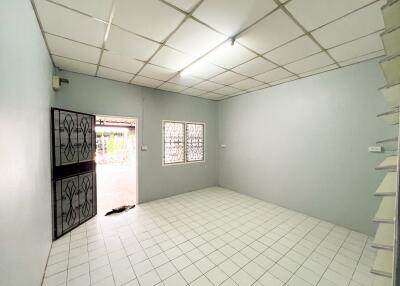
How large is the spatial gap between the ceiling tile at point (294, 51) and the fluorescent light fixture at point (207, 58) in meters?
0.68

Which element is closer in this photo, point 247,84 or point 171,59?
point 171,59

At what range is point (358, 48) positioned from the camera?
2.43 meters

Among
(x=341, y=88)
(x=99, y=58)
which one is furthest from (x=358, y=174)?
(x=99, y=58)

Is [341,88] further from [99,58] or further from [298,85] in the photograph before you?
[99,58]

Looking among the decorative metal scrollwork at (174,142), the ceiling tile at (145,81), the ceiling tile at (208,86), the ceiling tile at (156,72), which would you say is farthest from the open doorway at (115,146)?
the ceiling tile at (156,72)

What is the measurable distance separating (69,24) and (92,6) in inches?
19.5

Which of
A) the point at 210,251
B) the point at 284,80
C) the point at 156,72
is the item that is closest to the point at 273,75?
the point at 284,80

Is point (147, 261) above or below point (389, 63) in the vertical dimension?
below

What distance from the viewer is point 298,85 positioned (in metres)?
3.67

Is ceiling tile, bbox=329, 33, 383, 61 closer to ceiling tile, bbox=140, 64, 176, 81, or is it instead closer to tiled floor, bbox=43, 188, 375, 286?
ceiling tile, bbox=140, 64, 176, 81

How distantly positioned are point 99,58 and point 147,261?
10.3ft

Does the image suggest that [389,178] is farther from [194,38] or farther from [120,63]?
[120,63]

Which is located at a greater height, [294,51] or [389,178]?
[294,51]

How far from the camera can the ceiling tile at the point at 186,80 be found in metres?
3.61
